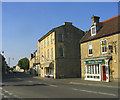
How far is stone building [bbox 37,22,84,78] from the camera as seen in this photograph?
3441 centimetres

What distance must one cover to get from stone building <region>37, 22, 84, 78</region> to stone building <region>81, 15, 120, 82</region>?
7.79 metres

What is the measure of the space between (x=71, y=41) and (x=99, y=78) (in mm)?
13958

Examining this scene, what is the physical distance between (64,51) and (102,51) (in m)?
12.7

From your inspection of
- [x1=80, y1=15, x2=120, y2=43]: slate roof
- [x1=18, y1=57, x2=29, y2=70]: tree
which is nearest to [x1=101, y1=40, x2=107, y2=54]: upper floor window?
[x1=80, y1=15, x2=120, y2=43]: slate roof

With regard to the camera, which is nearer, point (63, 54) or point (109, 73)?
point (109, 73)

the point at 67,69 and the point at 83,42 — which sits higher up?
the point at 83,42

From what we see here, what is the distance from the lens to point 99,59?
23453 millimetres

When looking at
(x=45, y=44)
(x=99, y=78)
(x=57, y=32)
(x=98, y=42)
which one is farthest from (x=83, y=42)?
(x=45, y=44)

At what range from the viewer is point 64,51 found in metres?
35.1

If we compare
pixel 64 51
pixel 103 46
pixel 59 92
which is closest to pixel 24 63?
pixel 64 51

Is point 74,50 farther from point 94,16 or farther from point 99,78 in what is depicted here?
point 99,78

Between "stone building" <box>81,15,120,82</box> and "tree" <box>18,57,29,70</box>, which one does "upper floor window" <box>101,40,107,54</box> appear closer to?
"stone building" <box>81,15,120,82</box>

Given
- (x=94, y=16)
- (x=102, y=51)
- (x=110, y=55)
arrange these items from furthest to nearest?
(x=94, y=16), (x=102, y=51), (x=110, y=55)

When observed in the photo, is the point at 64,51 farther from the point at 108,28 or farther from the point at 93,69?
the point at 108,28
